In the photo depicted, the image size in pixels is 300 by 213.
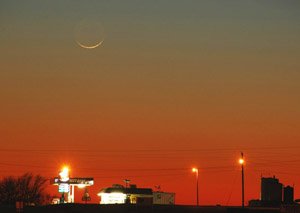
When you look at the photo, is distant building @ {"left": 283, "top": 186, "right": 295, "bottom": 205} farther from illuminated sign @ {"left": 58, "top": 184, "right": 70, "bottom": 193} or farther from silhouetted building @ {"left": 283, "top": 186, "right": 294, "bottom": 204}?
illuminated sign @ {"left": 58, "top": 184, "right": 70, "bottom": 193}

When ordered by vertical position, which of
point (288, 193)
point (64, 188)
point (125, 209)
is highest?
point (64, 188)

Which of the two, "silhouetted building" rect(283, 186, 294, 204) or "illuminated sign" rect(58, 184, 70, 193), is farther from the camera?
"illuminated sign" rect(58, 184, 70, 193)

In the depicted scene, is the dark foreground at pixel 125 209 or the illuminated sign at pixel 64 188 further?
the illuminated sign at pixel 64 188

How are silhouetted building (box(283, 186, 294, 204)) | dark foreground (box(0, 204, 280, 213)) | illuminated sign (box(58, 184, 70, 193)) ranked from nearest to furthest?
dark foreground (box(0, 204, 280, 213)) → silhouetted building (box(283, 186, 294, 204)) → illuminated sign (box(58, 184, 70, 193))

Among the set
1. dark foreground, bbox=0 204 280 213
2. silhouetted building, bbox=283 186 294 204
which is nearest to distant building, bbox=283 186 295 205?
silhouetted building, bbox=283 186 294 204

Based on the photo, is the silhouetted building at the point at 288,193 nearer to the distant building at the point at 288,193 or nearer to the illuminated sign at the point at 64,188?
the distant building at the point at 288,193

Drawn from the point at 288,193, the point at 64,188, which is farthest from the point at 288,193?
the point at 64,188

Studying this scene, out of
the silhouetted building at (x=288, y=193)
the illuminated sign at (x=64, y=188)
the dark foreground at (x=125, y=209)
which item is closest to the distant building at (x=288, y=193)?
the silhouetted building at (x=288, y=193)

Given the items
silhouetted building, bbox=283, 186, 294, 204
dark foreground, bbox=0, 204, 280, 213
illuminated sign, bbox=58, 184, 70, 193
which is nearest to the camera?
dark foreground, bbox=0, 204, 280, 213

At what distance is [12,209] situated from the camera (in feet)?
545

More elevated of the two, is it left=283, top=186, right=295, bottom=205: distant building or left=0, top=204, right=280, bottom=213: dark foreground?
left=283, top=186, right=295, bottom=205: distant building

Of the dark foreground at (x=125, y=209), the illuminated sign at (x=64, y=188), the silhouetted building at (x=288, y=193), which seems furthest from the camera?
the illuminated sign at (x=64, y=188)

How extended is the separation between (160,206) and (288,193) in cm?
7232

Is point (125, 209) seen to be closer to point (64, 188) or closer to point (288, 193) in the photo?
point (64, 188)
